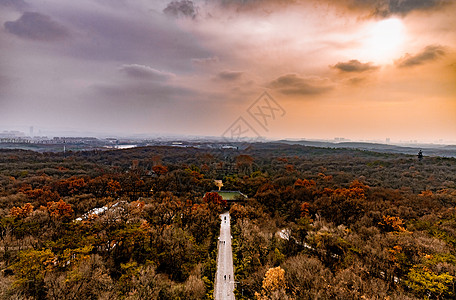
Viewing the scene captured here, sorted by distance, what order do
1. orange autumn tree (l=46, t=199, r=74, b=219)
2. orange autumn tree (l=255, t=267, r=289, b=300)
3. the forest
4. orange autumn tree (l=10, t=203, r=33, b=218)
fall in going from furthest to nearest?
orange autumn tree (l=46, t=199, r=74, b=219) → orange autumn tree (l=10, t=203, r=33, b=218) → orange autumn tree (l=255, t=267, r=289, b=300) → the forest

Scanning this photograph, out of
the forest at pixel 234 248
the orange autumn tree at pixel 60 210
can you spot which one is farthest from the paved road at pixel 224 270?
the orange autumn tree at pixel 60 210

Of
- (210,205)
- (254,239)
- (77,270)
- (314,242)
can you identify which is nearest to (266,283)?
(254,239)

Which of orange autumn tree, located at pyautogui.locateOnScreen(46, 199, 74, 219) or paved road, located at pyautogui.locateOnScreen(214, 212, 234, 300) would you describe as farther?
orange autumn tree, located at pyautogui.locateOnScreen(46, 199, 74, 219)

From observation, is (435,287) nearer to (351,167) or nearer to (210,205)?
(210,205)

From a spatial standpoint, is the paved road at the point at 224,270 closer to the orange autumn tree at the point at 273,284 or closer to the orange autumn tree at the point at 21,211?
the orange autumn tree at the point at 273,284

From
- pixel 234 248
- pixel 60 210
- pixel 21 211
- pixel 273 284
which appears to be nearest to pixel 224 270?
pixel 234 248

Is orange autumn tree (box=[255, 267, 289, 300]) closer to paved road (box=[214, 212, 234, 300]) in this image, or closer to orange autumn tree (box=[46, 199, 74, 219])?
paved road (box=[214, 212, 234, 300])

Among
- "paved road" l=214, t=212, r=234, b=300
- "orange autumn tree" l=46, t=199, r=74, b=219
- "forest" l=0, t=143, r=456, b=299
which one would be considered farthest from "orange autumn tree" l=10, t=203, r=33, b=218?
"paved road" l=214, t=212, r=234, b=300

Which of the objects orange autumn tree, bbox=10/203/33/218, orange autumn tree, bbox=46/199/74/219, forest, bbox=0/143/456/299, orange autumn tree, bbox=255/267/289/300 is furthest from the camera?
orange autumn tree, bbox=46/199/74/219
